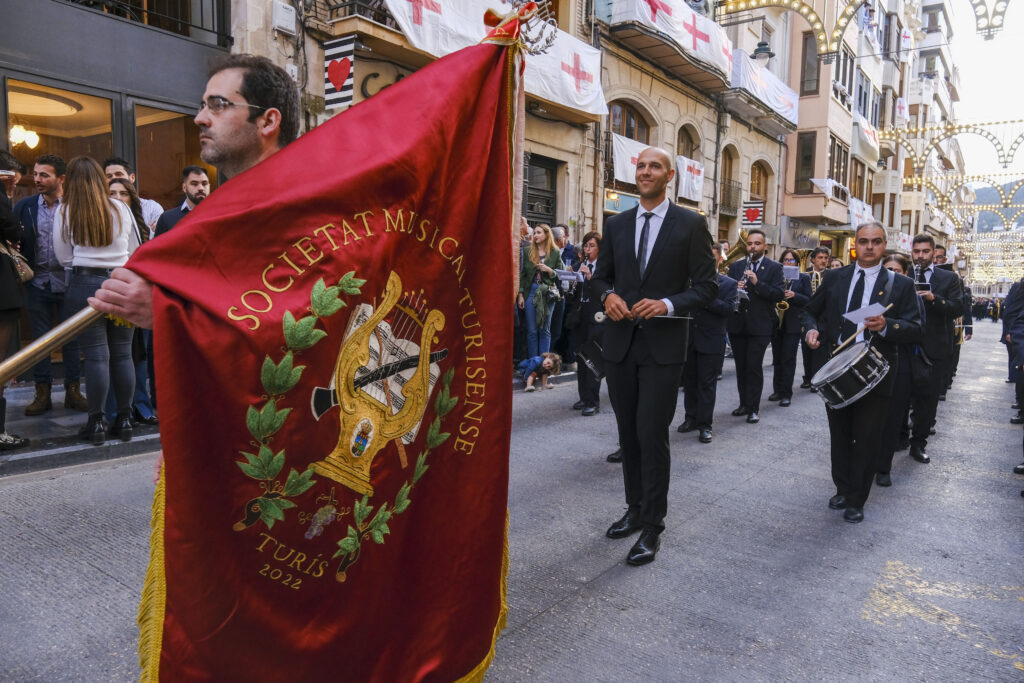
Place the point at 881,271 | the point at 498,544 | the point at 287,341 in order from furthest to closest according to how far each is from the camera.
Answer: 1. the point at 881,271
2. the point at 498,544
3. the point at 287,341

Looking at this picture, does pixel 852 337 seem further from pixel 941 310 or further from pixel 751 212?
pixel 751 212

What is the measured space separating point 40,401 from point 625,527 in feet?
17.5

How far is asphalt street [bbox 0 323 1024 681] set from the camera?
273 centimetres

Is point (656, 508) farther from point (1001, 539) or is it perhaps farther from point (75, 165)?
point (75, 165)

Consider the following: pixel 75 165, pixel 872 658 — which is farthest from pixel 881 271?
pixel 75 165

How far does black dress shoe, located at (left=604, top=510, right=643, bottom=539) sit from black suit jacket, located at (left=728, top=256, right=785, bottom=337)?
447 cm

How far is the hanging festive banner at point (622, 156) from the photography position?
54.8 feet

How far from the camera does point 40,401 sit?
20.8 ft

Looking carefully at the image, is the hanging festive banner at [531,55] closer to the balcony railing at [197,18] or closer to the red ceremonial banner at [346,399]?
the balcony railing at [197,18]

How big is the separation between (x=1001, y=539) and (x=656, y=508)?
2.26m

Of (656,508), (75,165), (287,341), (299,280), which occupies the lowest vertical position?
(656,508)

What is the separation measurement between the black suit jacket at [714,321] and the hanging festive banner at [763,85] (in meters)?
15.4

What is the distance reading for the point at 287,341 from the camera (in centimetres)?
165

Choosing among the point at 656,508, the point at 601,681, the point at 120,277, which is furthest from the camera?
the point at 656,508
